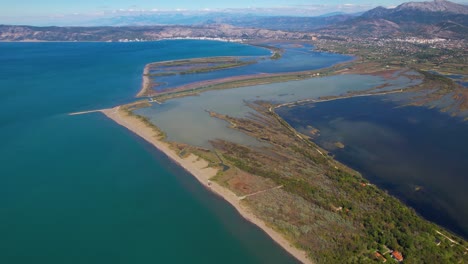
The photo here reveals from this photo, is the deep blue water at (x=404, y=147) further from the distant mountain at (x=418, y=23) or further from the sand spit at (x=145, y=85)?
the distant mountain at (x=418, y=23)

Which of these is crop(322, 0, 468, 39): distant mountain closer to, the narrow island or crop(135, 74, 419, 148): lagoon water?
crop(135, 74, 419, 148): lagoon water

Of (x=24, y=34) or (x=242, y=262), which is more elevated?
(x=24, y=34)

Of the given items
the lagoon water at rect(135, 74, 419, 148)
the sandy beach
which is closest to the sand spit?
the lagoon water at rect(135, 74, 419, 148)

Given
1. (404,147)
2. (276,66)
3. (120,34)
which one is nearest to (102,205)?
(404,147)

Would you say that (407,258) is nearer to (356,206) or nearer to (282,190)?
(356,206)

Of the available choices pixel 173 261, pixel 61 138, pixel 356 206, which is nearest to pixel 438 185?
pixel 356 206
